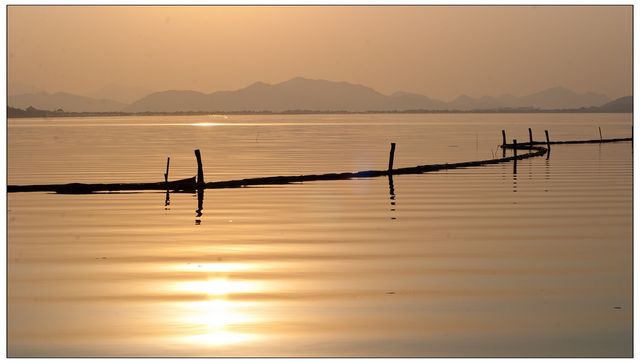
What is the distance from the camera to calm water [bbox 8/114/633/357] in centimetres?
1491

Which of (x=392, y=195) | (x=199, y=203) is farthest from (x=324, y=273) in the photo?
(x=392, y=195)

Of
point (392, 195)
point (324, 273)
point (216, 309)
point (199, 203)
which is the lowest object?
point (216, 309)

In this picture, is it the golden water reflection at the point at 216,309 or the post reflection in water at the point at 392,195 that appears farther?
the post reflection in water at the point at 392,195

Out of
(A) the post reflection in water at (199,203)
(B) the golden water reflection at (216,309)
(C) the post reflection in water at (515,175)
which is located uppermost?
(C) the post reflection in water at (515,175)

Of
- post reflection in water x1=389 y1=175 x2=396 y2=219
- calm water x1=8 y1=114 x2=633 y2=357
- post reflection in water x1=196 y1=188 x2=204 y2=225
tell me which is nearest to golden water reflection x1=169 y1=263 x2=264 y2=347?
calm water x1=8 y1=114 x2=633 y2=357

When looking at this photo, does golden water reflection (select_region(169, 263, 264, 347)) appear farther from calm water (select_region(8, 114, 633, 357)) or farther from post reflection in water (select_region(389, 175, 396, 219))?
post reflection in water (select_region(389, 175, 396, 219))

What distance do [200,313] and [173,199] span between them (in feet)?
67.9

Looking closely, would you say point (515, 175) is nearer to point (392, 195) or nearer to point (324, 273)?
point (392, 195)

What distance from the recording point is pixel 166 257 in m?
22.4

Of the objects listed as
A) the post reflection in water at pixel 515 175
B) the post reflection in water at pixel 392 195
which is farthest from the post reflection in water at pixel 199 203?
the post reflection in water at pixel 515 175

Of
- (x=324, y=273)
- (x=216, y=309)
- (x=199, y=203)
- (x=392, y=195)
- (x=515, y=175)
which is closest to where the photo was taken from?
(x=216, y=309)

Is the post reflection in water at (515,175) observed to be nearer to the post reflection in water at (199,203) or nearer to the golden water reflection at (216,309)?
the post reflection in water at (199,203)

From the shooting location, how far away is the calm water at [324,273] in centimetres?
1491

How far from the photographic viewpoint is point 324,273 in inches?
792
